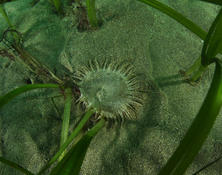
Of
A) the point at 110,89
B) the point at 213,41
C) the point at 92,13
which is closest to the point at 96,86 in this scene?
the point at 110,89

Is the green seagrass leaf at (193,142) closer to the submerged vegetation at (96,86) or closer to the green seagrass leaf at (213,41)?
the submerged vegetation at (96,86)

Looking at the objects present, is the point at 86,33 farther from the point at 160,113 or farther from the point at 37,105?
the point at 160,113

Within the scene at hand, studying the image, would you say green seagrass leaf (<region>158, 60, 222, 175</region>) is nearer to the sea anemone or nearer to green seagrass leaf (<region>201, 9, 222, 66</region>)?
green seagrass leaf (<region>201, 9, 222, 66</region>)

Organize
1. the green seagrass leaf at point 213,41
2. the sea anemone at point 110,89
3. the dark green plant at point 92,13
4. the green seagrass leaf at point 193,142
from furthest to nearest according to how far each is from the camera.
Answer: the dark green plant at point 92,13
the sea anemone at point 110,89
the green seagrass leaf at point 213,41
the green seagrass leaf at point 193,142

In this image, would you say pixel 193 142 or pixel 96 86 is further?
pixel 96 86

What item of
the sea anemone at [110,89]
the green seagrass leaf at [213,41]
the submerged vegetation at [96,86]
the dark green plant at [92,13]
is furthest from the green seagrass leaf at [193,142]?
the dark green plant at [92,13]

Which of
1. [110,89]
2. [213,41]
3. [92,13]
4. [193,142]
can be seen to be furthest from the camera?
[92,13]

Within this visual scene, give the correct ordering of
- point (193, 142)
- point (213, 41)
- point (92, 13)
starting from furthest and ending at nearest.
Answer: point (92, 13), point (213, 41), point (193, 142)

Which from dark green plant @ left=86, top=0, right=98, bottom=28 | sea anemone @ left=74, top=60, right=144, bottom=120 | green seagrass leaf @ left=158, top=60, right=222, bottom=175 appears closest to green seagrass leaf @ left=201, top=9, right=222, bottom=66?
green seagrass leaf @ left=158, top=60, right=222, bottom=175

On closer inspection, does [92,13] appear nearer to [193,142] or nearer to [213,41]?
[213,41]
